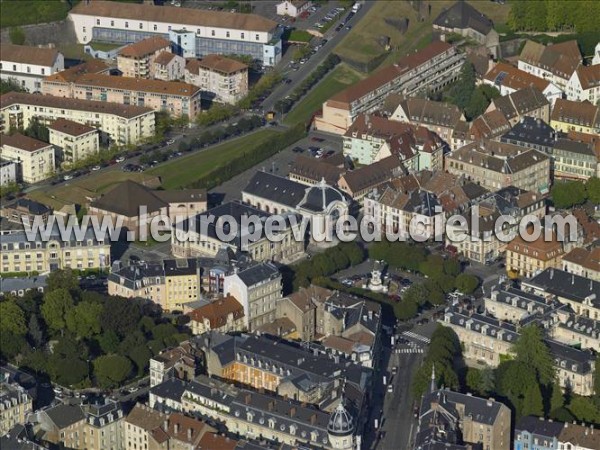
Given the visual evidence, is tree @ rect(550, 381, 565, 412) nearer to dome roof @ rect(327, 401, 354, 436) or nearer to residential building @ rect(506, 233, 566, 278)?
dome roof @ rect(327, 401, 354, 436)

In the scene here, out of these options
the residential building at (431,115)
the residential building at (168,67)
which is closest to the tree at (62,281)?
the residential building at (431,115)

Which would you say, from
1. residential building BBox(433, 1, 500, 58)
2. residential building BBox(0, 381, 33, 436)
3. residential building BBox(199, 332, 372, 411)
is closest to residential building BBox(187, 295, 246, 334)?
residential building BBox(199, 332, 372, 411)

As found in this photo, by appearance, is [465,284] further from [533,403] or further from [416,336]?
[533,403]

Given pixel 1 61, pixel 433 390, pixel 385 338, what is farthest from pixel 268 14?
pixel 433 390

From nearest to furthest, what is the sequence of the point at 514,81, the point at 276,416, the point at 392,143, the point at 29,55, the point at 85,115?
the point at 276,416 → the point at 392,143 → the point at 85,115 → the point at 514,81 → the point at 29,55

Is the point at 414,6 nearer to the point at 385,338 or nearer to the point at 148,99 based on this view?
the point at 148,99

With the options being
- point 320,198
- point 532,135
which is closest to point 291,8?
point 532,135
